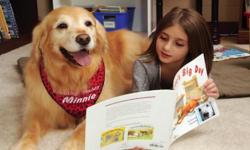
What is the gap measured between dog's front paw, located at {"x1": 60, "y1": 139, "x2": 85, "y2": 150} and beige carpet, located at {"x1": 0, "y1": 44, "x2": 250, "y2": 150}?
72 mm

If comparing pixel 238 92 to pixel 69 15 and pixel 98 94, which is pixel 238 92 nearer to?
pixel 98 94

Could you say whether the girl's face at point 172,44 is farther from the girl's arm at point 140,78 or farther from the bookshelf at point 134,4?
the bookshelf at point 134,4

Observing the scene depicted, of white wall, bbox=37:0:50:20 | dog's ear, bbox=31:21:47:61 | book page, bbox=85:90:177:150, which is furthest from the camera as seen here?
white wall, bbox=37:0:50:20

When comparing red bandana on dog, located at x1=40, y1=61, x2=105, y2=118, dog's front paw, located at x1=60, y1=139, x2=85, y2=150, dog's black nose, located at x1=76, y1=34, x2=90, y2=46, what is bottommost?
dog's front paw, located at x1=60, y1=139, x2=85, y2=150

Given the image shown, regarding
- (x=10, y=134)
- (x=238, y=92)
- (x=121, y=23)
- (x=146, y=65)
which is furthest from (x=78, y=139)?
(x=121, y=23)

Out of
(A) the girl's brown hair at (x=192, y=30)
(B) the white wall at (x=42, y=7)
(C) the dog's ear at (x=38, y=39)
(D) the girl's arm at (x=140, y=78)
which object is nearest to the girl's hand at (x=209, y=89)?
(A) the girl's brown hair at (x=192, y=30)

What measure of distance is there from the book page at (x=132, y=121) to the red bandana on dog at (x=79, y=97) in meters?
0.35

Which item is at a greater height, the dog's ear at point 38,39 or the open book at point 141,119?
the dog's ear at point 38,39

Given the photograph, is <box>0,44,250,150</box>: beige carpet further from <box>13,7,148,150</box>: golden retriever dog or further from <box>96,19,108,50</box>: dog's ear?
<box>96,19,108,50</box>: dog's ear

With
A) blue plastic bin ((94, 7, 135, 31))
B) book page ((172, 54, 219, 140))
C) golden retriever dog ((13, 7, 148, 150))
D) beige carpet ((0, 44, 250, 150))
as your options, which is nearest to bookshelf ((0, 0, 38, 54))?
blue plastic bin ((94, 7, 135, 31))

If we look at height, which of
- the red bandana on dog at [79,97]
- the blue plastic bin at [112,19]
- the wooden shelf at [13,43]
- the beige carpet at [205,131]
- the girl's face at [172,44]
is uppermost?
the girl's face at [172,44]

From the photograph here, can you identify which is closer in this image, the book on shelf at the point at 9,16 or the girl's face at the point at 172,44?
the girl's face at the point at 172,44

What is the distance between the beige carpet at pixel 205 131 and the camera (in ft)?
4.55

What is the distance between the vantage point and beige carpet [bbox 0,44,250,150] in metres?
1.39
